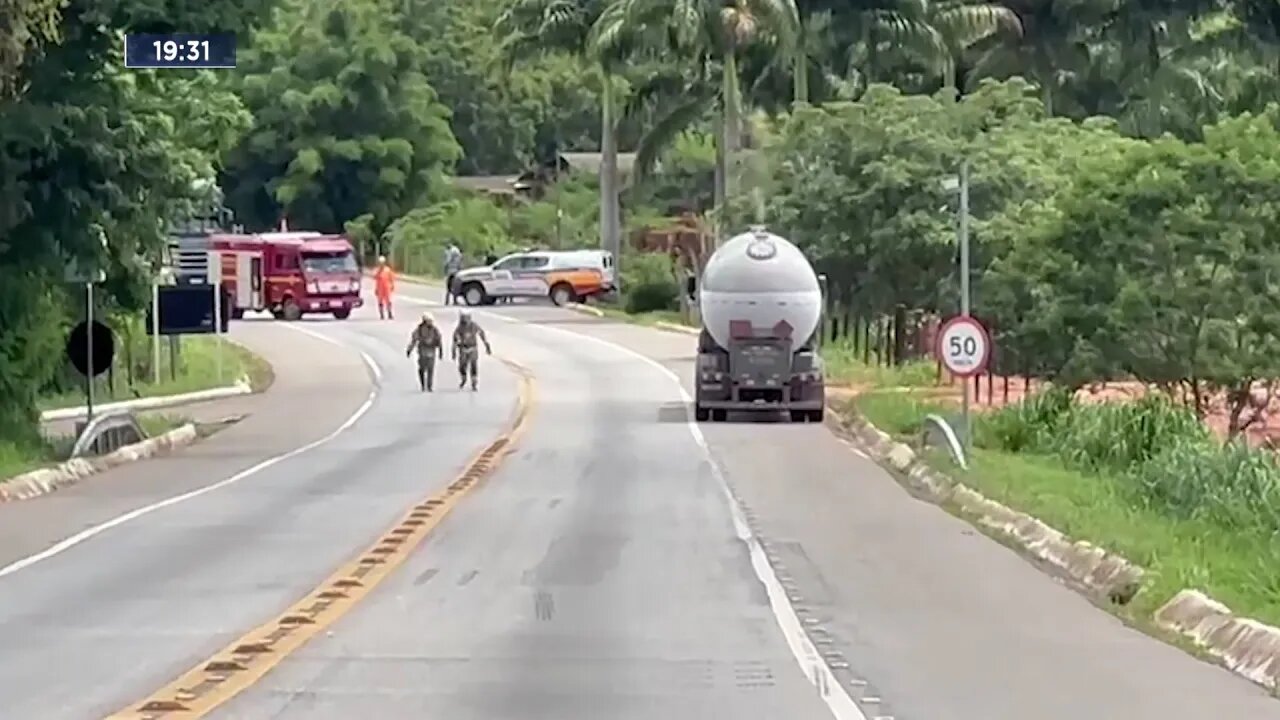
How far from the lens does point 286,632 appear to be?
15.9 metres

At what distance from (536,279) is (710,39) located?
18.2m

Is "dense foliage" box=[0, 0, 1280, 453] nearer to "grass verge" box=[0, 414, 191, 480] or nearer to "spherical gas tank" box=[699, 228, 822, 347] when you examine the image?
"grass verge" box=[0, 414, 191, 480]

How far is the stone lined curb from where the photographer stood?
14516 mm

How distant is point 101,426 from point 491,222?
6436 centimetres

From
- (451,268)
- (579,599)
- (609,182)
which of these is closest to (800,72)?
(609,182)

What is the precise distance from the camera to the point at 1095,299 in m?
34.8

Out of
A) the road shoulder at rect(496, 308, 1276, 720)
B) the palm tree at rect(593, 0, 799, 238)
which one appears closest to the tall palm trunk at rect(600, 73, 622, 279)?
the palm tree at rect(593, 0, 799, 238)

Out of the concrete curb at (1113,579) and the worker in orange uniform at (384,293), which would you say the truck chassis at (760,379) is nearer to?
the concrete curb at (1113,579)

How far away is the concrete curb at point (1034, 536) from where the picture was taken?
1900 cm

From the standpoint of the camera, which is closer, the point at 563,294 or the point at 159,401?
the point at 159,401

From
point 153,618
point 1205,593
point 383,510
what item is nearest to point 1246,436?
point 383,510

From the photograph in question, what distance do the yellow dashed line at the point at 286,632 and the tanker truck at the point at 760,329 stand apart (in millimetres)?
12890

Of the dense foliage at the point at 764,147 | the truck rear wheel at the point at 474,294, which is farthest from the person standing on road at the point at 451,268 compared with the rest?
the dense foliage at the point at 764,147

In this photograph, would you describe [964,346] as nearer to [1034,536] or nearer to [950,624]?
[1034,536]
